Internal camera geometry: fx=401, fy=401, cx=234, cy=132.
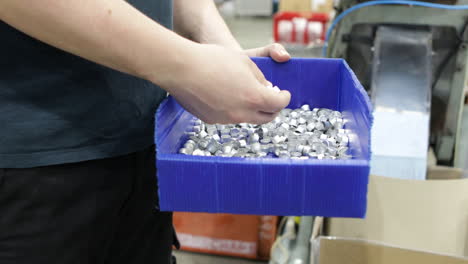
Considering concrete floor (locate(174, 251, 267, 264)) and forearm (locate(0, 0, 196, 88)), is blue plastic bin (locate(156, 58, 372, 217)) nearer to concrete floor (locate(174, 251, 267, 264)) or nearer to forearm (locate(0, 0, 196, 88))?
forearm (locate(0, 0, 196, 88))

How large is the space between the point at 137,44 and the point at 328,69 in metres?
0.42

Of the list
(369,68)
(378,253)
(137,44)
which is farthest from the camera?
(369,68)

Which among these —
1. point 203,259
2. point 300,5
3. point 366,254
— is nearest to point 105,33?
point 366,254

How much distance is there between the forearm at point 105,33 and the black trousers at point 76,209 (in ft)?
0.67

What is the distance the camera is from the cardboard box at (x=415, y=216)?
1.04 meters

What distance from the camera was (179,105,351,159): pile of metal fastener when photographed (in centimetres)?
65

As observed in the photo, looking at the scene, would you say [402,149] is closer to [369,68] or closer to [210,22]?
[369,68]

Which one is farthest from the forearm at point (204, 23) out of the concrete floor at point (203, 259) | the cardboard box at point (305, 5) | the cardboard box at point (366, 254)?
the cardboard box at point (305, 5)

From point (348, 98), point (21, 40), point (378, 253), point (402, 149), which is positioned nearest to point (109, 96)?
point (21, 40)

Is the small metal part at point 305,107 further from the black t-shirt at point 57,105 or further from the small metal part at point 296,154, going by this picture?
the black t-shirt at point 57,105

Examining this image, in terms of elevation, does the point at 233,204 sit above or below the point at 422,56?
below

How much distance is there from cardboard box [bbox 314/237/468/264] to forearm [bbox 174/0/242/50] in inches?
19.6

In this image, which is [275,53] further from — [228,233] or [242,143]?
[228,233]

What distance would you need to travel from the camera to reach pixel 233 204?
1.75 feet
